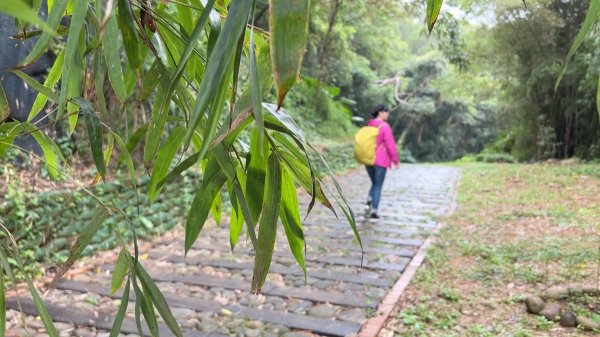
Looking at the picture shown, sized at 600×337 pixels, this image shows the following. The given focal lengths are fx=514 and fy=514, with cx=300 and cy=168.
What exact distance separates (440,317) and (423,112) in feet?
53.6

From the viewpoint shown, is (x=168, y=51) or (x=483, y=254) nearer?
(x=168, y=51)

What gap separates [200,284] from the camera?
3635mm

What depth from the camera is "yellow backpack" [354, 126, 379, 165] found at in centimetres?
543

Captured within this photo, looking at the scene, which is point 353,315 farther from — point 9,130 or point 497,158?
point 497,158

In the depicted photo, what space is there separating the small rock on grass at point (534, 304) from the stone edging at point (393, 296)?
0.77m

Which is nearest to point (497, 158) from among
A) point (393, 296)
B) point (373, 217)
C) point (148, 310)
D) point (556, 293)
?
point (373, 217)

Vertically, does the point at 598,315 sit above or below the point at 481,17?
below

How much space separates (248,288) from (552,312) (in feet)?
6.22

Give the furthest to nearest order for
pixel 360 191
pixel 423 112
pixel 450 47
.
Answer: pixel 423 112 → pixel 450 47 → pixel 360 191

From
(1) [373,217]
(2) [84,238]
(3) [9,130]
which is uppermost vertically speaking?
(3) [9,130]

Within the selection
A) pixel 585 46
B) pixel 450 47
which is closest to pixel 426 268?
pixel 450 47

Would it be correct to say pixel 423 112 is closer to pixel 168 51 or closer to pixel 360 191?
pixel 360 191

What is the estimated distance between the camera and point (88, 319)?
2955mm

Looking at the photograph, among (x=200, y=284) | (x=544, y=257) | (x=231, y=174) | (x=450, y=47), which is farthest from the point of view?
(x=450, y=47)
